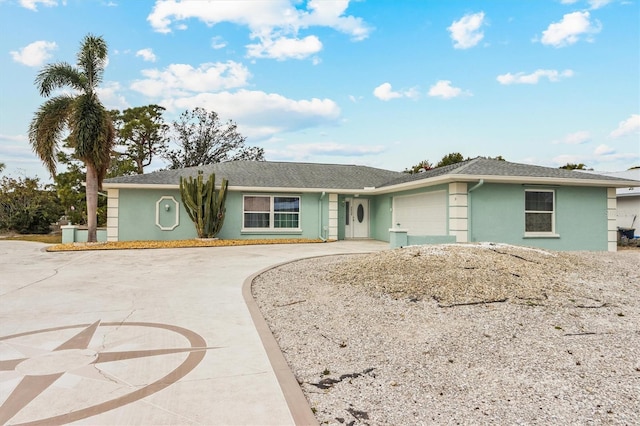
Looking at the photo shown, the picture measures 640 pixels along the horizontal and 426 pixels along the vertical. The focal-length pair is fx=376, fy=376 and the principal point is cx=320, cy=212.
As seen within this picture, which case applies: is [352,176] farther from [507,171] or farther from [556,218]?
[556,218]

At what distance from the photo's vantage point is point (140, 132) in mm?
31156

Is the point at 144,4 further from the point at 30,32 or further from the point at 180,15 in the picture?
the point at 30,32

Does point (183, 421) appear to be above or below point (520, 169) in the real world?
below

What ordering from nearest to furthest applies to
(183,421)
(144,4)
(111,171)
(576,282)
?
1. (183,421)
2. (576,282)
3. (144,4)
4. (111,171)

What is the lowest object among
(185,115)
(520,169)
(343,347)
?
(343,347)

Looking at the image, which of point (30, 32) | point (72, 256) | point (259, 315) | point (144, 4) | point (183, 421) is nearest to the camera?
point (183, 421)

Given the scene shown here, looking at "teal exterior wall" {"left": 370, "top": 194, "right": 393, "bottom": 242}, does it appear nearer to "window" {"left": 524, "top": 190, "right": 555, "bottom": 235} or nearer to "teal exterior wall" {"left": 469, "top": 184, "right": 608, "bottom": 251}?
"teal exterior wall" {"left": 469, "top": 184, "right": 608, "bottom": 251}

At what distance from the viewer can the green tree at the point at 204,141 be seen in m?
34.5

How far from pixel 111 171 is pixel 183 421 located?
29985 mm

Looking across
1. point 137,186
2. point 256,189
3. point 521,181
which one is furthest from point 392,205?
point 137,186

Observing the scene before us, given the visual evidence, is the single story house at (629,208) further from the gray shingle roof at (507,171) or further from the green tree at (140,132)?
the green tree at (140,132)

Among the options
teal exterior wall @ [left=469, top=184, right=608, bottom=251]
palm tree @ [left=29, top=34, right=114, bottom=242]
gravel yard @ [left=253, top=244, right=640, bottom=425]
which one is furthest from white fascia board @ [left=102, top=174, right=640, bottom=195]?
gravel yard @ [left=253, top=244, right=640, bottom=425]

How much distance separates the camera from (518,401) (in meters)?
2.89

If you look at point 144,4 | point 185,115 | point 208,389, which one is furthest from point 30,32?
point 185,115
